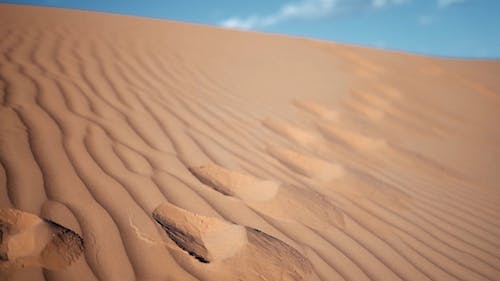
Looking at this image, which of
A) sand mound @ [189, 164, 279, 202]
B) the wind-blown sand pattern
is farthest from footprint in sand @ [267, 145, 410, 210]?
sand mound @ [189, 164, 279, 202]

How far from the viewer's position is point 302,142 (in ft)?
10.4

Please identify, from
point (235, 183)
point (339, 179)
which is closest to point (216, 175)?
point (235, 183)

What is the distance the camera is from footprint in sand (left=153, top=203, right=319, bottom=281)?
1441mm

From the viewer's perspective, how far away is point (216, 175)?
2168mm

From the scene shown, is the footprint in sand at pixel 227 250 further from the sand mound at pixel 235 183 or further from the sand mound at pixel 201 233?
the sand mound at pixel 235 183

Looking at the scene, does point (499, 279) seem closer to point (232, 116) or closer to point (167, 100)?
point (232, 116)

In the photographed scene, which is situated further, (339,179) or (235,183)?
(339,179)

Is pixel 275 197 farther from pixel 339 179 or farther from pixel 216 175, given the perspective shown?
pixel 339 179

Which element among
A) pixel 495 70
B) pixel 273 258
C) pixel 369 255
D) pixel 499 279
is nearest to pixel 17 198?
pixel 273 258

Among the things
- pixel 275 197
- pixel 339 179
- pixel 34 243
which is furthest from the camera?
pixel 339 179

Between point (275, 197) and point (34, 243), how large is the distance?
1313mm

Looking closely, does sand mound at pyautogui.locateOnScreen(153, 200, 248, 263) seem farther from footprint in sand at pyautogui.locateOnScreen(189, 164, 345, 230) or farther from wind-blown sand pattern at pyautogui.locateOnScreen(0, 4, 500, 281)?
footprint in sand at pyautogui.locateOnScreen(189, 164, 345, 230)

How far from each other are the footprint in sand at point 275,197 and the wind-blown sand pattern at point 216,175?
0.04ft

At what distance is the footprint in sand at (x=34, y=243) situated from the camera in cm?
132
